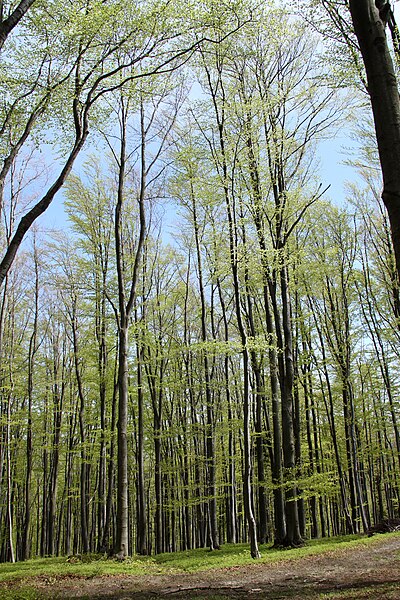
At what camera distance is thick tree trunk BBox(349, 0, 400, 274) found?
2.70 m

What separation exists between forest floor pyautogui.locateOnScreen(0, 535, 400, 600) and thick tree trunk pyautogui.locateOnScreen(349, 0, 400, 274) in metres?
4.41

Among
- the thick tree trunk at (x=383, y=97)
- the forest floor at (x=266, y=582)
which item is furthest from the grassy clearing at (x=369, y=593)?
the thick tree trunk at (x=383, y=97)

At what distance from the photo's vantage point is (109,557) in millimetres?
11750

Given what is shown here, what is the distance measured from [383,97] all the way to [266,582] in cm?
744

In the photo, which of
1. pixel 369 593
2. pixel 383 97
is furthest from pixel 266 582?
pixel 383 97

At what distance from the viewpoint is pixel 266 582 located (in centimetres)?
757

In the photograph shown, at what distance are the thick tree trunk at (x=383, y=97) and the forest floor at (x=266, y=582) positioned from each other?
4405mm

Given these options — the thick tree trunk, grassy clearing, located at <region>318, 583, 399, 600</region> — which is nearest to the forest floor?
grassy clearing, located at <region>318, 583, 399, 600</region>

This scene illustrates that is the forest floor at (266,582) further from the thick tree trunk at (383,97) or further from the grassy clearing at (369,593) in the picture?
the thick tree trunk at (383,97)

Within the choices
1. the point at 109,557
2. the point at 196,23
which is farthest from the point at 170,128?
the point at 109,557

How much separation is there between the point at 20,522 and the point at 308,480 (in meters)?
23.9

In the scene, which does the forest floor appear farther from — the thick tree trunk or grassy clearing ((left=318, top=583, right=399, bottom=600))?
the thick tree trunk

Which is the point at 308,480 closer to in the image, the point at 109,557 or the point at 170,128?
the point at 109,557

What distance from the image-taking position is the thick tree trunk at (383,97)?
2.70 metres
